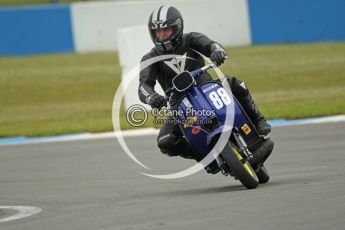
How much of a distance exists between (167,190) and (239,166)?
122 cm

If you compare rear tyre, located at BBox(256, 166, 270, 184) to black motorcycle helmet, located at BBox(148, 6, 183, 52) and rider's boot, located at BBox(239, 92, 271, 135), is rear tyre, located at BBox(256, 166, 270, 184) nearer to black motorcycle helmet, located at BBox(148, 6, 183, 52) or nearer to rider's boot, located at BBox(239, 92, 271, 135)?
rider's boot, located at BBox(239, 92, 271, 135)

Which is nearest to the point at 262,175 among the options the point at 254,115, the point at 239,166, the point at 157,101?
the point at 254,115

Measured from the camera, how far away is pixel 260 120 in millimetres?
8570

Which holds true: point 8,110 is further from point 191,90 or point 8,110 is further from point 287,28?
point 191,90

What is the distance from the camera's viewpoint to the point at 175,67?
28.5 ft

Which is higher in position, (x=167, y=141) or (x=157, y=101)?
(x=157, y=101)

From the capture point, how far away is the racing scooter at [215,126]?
7.92 meters

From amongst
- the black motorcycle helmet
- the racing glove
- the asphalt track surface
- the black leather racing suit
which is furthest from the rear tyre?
the black motorcycle helmet

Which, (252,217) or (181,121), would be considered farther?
(181,121)

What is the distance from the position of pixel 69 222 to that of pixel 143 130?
781cm

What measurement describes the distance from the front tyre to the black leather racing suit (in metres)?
0.68

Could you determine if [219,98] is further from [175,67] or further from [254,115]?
[175,67]

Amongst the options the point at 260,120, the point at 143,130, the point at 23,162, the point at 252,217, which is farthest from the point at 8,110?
the point at 252,217

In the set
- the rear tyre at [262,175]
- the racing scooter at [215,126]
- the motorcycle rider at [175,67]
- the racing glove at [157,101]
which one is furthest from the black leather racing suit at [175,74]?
the rear tyre at [262,175]
